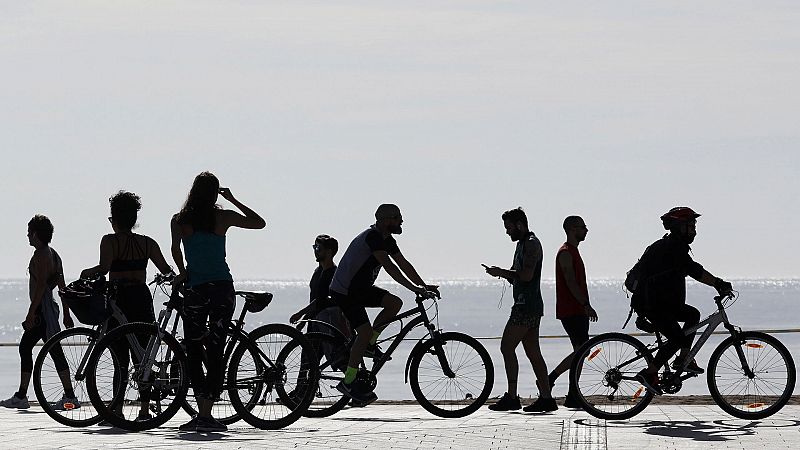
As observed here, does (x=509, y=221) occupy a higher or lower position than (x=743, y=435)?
higher

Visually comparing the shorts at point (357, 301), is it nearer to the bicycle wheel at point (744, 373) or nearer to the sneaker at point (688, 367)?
the sneaker at point (688, 367)

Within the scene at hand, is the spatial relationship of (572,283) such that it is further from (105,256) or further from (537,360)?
(105,256)

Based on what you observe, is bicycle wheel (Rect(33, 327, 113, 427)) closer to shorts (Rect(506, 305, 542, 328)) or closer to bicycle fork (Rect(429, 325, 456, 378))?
bicycle fork (Rect(429, 325, 456, 378))

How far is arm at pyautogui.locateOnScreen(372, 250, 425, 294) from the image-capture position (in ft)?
38.6

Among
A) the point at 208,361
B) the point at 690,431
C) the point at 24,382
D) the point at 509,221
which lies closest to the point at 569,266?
the point at 509,221

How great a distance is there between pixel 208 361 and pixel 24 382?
3.44 metres

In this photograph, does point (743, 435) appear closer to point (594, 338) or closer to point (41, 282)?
point (594, 338)

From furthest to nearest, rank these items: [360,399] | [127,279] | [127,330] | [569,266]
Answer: [569,266]
[360,399]
[127,279]
[127,330]

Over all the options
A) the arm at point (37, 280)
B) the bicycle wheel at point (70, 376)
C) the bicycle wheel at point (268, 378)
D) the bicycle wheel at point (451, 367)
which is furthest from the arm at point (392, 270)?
the arm at point (37, 280)

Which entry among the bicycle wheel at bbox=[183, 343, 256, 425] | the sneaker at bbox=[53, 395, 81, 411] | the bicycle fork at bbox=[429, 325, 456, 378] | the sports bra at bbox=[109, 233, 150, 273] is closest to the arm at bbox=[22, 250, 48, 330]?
the sneaker at bbox=[53, 395, 81, 411]

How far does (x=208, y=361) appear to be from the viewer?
10.6m

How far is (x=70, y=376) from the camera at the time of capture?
11.7 m

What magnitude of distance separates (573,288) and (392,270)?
1.74 meters

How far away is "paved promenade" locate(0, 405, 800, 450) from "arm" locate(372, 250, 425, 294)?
97 cm
